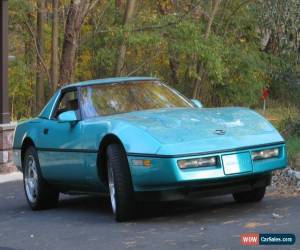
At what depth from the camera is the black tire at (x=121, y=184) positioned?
755 cm

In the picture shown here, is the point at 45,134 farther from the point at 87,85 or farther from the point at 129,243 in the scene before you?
the point at 129,243

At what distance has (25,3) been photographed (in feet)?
75.3

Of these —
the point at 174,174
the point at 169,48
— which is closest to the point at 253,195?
the point at 174,174

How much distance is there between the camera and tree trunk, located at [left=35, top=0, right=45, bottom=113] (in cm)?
2368

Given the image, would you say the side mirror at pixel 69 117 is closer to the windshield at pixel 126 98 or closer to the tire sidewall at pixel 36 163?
the windshield at pixel 126 98

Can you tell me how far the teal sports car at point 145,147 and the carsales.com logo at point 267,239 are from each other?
3.24 ft

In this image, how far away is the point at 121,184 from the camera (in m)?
7.55

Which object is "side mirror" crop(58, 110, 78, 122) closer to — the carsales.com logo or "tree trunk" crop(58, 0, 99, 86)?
the carsales.com logo

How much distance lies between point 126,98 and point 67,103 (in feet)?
3.18

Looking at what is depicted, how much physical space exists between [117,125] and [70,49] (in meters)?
11.2

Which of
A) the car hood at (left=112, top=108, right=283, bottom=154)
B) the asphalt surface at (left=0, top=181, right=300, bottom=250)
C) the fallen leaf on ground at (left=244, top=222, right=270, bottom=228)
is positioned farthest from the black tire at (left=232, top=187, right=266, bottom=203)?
the fallen leaf on ground at (left=244, top=222, right=270, bottom=228)

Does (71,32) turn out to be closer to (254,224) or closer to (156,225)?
(156,225)

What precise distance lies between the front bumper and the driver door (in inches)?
45.0

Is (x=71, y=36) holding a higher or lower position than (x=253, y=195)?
higher
